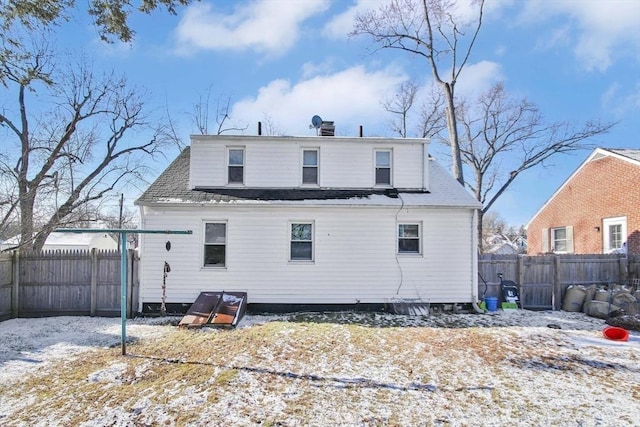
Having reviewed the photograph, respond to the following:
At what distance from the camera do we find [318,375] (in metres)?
5.38

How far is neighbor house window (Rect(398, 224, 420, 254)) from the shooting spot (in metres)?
10.2

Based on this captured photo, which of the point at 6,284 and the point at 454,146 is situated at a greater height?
the point at 454,146

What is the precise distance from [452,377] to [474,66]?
1760 centimetres

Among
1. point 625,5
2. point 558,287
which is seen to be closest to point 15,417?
point 558,287

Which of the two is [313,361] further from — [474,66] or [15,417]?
[474,66]

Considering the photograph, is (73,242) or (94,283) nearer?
(94,283)

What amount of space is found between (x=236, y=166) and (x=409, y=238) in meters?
5.47

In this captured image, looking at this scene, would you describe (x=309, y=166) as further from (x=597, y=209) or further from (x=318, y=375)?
(x=597, y=209)

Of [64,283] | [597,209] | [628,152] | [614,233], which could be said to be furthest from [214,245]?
[628,152]

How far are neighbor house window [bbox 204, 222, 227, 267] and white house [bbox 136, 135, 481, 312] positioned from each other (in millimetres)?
28

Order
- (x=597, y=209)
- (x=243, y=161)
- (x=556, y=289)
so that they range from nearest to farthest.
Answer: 1. (x=243, y=161)
2. (x=556, y=289)
3. (x=597, y=209)

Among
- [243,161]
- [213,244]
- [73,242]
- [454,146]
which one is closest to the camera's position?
[213,244]

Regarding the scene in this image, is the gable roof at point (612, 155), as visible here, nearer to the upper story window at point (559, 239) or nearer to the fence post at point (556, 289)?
the upper story window at point (559, 239)

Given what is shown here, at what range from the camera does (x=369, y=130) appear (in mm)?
23344
